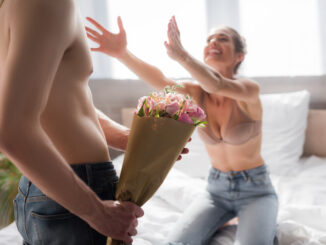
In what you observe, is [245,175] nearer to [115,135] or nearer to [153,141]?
[115,135]

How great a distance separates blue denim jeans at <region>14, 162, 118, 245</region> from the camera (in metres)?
0.79

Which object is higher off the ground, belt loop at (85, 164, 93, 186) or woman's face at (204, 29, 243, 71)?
woman's face at (204, 29, 243, 71)

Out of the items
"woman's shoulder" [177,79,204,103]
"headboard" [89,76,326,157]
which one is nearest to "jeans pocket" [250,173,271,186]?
"woman's shoulder" [177,79,204,103]

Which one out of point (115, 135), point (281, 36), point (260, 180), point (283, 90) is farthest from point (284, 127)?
point (115, 135)

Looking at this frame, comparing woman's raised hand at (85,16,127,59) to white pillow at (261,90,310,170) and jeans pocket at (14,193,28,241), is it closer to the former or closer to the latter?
jeans pocket at (14,193,28,241)

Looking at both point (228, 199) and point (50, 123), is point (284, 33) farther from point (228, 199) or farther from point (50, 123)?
point (50, 123)

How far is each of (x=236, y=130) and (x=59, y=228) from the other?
4.37ft

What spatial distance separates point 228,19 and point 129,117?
3.64 ft

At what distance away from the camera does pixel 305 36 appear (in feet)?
8.75

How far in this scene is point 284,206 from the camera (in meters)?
2.01

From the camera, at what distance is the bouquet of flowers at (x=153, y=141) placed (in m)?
0.86

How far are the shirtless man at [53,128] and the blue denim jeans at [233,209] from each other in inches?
37.0

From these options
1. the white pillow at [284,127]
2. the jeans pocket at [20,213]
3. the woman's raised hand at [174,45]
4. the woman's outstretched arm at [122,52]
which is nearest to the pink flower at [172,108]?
the jeans pocket at [20,213]

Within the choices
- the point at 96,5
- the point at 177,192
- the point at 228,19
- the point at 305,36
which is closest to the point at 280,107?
the point at 305,36
